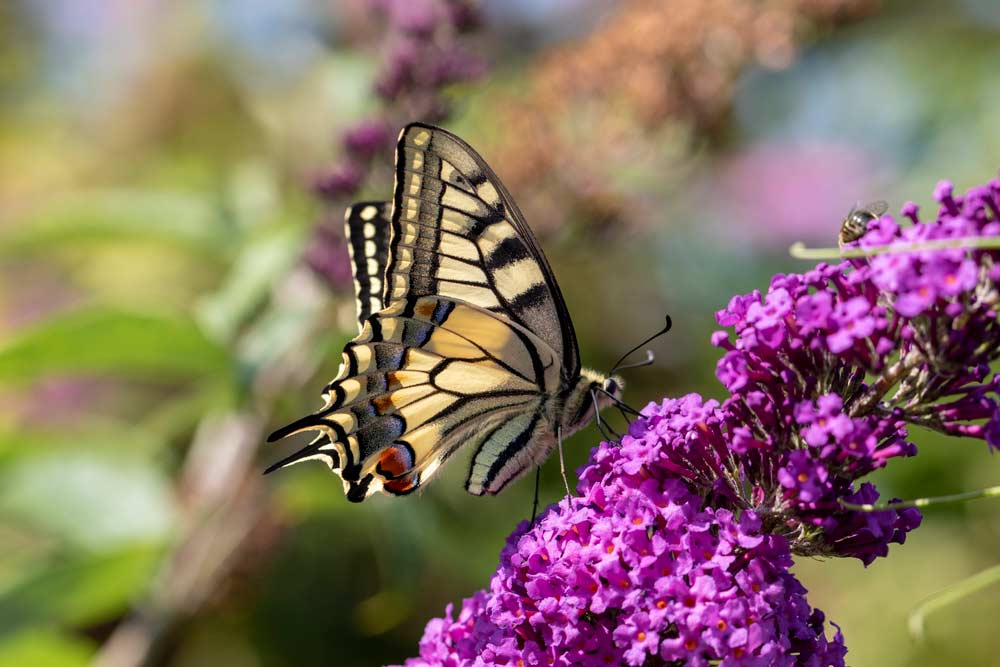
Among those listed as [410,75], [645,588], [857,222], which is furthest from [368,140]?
[645,588]

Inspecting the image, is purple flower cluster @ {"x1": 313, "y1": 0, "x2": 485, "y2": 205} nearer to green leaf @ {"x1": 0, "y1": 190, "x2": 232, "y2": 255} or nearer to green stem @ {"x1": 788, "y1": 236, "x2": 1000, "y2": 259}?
green leaf @ {"x1": 0, "y1": 190, "x2": 232, "y2": 255}

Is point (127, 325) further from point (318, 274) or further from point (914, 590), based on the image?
point (914, 590)

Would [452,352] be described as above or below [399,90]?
below

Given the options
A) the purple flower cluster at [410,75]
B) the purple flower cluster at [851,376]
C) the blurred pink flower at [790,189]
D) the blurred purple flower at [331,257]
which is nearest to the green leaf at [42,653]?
the blurred purple flower at [331,257]

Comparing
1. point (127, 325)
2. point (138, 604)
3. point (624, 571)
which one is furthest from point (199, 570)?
point (624, 571)

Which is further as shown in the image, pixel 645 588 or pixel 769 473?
pixel 769 473

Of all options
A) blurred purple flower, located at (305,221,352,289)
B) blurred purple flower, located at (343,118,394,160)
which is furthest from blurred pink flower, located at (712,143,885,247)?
blurred purple flower, located at (305,221,352,289)

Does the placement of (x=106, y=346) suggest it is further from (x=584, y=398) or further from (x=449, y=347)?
(x=584, y=398)
